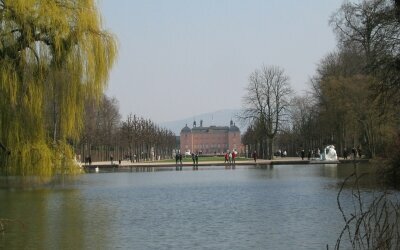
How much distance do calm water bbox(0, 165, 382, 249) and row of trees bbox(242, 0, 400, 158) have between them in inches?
176

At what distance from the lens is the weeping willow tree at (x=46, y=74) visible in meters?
20.6

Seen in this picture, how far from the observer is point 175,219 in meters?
17.2

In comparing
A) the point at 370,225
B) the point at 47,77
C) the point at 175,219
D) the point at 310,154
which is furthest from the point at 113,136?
the point at 370,225

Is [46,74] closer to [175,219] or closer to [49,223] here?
[49,223]

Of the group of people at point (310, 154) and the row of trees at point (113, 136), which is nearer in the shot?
the group of people at point (310, 154)

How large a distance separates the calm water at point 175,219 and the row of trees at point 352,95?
447 centimetres

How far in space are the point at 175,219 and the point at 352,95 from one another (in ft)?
116

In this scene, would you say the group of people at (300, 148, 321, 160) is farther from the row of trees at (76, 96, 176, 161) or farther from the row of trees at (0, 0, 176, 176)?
the row of trees at (0, 0, 176, 176)

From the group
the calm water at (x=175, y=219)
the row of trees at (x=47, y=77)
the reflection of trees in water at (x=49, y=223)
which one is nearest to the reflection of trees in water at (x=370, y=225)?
the calm water at (x=175, y=219)

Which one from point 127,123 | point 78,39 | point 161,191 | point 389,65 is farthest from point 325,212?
point 127,123

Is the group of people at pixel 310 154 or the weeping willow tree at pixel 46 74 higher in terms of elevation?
the weeping willow tree at pixel 46 74

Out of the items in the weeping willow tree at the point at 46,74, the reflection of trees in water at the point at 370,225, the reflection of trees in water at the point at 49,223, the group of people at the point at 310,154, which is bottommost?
the reflection of trees in water at the point at 49,223

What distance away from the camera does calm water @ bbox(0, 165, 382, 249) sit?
43.7ft

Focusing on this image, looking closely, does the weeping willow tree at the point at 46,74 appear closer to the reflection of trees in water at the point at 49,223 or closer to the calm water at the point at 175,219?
the reflection of trees in water at the point at 49,223
